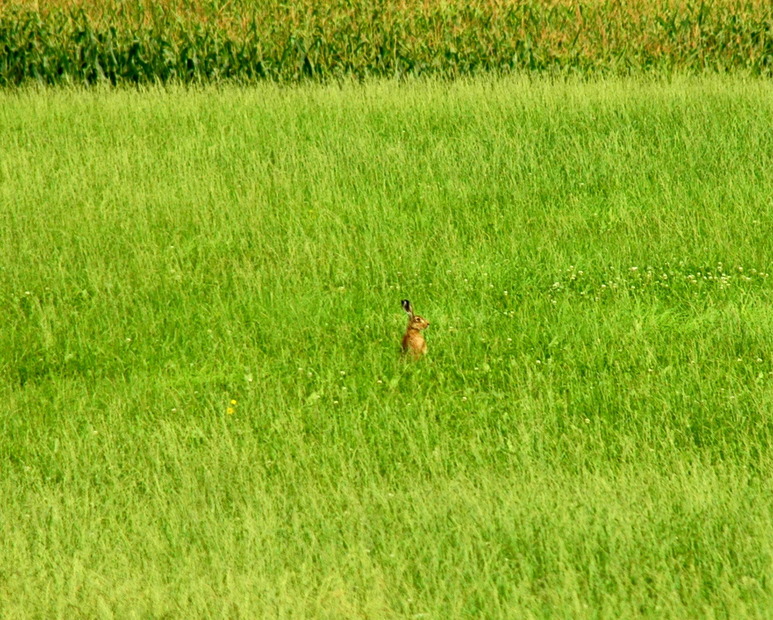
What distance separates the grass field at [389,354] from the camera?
537 centimetres

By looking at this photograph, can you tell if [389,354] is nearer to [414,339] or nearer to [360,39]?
[414,339]

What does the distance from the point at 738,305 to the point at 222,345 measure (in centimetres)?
415

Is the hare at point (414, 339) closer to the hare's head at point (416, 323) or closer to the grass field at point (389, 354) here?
the hare's head at point (416, 323)

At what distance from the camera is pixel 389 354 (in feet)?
28.5

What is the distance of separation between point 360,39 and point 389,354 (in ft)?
38.2

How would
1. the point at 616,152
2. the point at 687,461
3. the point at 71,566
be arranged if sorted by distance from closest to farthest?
the point at 71,566
the point at 687,461
the point at 616,152

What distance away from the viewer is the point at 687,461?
6562 mm

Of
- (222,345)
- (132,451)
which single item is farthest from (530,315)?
(132,451)

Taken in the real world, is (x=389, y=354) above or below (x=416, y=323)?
below

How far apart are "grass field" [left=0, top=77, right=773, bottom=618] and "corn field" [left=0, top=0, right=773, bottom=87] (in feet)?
9.83

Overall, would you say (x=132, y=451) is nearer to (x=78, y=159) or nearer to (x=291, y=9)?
(x=78, y=159)

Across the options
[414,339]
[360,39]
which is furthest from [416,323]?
[360,39]

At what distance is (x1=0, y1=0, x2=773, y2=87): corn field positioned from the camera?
738 inches

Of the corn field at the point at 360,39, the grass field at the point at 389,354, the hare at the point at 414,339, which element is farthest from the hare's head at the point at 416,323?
the corn field at the point at 360,39
